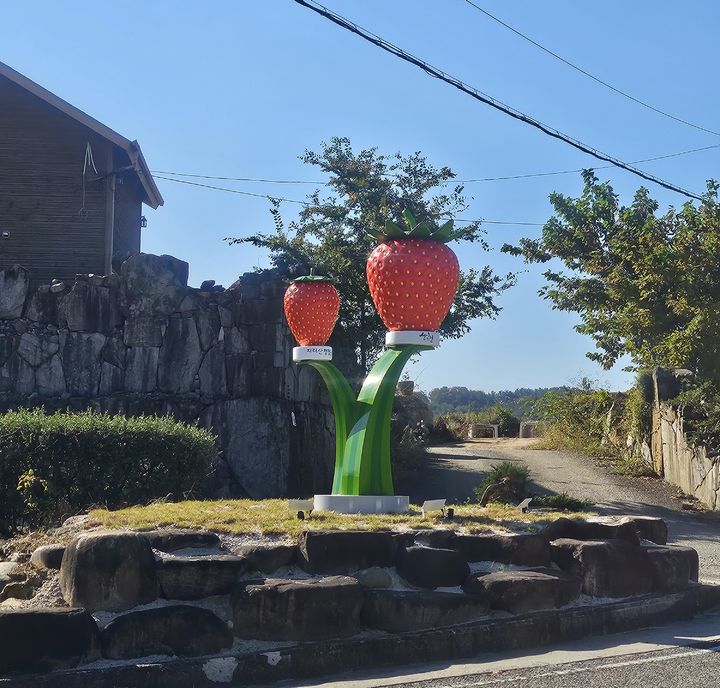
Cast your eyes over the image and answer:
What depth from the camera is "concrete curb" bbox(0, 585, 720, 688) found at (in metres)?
5.52

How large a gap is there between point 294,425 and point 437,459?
6.67 metres

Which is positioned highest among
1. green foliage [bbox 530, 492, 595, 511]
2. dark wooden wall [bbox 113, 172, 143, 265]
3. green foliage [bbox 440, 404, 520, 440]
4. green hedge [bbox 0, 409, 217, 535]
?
dark wooden wall [bbox 113, 172, 143, 265]

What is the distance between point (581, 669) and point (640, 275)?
1312cm

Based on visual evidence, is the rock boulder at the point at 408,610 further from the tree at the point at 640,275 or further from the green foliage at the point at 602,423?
the green foliage at the point at 602,423

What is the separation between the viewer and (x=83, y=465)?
977 cm

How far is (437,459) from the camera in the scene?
22578 mm

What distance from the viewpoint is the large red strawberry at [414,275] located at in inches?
370

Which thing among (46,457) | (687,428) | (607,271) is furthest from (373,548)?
(607,271)

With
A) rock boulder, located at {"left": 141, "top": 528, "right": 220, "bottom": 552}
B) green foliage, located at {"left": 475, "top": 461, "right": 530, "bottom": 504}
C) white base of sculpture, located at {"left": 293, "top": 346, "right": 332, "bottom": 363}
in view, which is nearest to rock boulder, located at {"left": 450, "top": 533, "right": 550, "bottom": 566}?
rock boulder, located at {"left": 141, "top": 528, "right": 220, "bottom": 552}

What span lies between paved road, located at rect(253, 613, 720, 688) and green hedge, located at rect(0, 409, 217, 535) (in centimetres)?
431

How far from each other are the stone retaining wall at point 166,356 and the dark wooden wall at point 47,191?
216 inches

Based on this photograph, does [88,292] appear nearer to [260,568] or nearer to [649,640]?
[260,568]

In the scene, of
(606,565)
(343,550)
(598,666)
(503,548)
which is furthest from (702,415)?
(343,550)

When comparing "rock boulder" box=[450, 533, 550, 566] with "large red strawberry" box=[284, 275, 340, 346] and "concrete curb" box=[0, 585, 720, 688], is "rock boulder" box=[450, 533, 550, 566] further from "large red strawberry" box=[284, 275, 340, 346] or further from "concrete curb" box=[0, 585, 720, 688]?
"large red strawberry" box=[284, 275, 340, 346]
